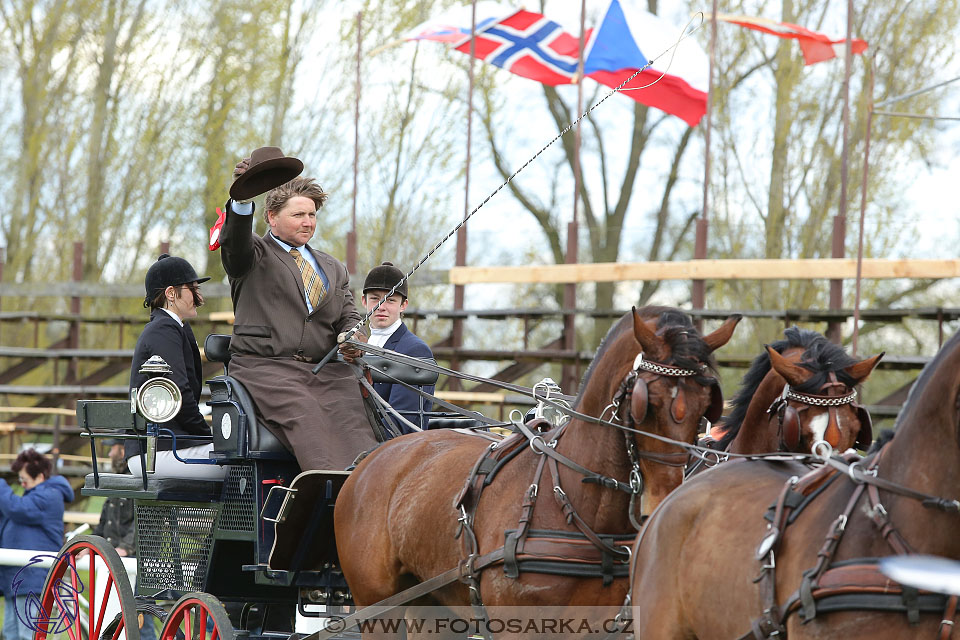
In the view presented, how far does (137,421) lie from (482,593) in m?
1.91

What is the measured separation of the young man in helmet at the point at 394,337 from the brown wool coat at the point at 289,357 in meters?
0.41

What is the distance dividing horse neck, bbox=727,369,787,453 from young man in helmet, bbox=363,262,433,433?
170 cm

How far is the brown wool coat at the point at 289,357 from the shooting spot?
485 cm

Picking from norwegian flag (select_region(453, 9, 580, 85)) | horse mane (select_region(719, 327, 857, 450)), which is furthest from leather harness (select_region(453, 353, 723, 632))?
norwegian flag (select_region(453, 9, 580, 85))

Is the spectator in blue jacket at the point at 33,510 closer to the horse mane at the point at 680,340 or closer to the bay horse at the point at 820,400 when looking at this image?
the horse mane at the point at 680,340

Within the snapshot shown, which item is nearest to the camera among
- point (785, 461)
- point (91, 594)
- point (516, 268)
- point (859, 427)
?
point (785, 461)

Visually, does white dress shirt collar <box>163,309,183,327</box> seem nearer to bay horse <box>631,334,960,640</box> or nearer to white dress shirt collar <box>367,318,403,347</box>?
white dress shirt collar <box>367,318,403,347</box>

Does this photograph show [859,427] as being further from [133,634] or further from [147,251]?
Result: [147,251]

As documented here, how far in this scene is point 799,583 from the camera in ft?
9.87

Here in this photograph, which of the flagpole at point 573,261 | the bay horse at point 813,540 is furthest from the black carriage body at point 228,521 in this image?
the flagpole at point 573,261

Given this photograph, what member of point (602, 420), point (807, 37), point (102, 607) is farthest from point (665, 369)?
point (807, 37)

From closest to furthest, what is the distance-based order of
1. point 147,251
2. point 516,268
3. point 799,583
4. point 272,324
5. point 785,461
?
point 799,583, point 785,461, point 272,324, point 516,268, point 147,251

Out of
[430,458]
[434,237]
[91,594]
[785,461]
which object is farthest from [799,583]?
[434,237]

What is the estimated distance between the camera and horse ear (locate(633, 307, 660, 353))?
3.72 meters
